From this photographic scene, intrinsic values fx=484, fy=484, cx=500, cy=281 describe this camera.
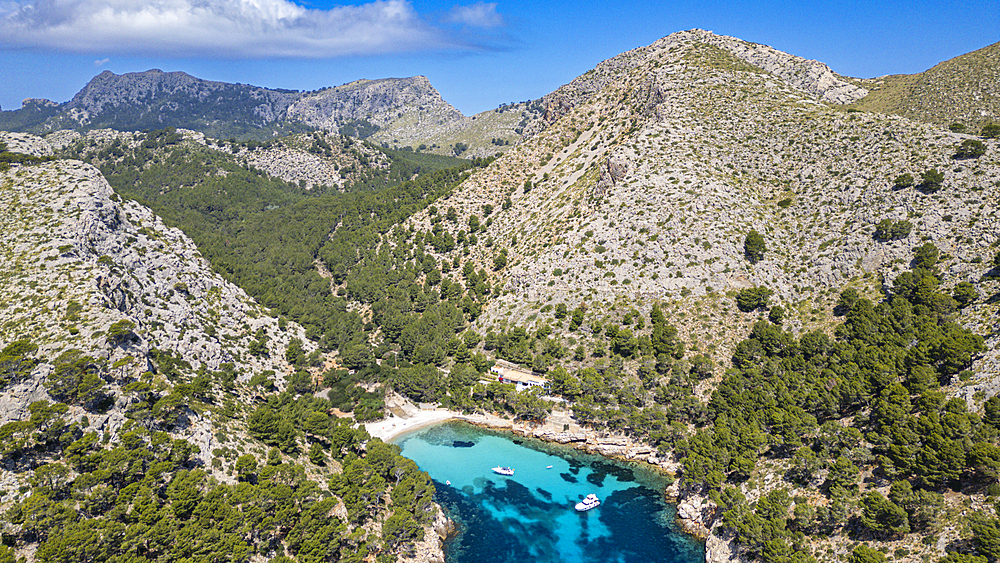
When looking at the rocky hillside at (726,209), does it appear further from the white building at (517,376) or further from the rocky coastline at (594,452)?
the rocky coastline at (594,452)

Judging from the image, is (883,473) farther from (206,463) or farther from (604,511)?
(206,463)

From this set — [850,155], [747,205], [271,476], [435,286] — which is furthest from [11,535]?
[850,155]

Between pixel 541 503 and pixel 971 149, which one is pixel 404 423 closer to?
pixel 541 503

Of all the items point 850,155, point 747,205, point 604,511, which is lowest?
point 604,511

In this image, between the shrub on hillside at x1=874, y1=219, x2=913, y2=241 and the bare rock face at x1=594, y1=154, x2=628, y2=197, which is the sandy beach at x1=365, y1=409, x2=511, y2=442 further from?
the shrub on hillside at x1=874, y1=219, x2=913, y2=241

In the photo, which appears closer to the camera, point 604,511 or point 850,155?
point 604,511

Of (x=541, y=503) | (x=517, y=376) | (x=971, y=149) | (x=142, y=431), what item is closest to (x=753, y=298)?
(x=517, y=376)
